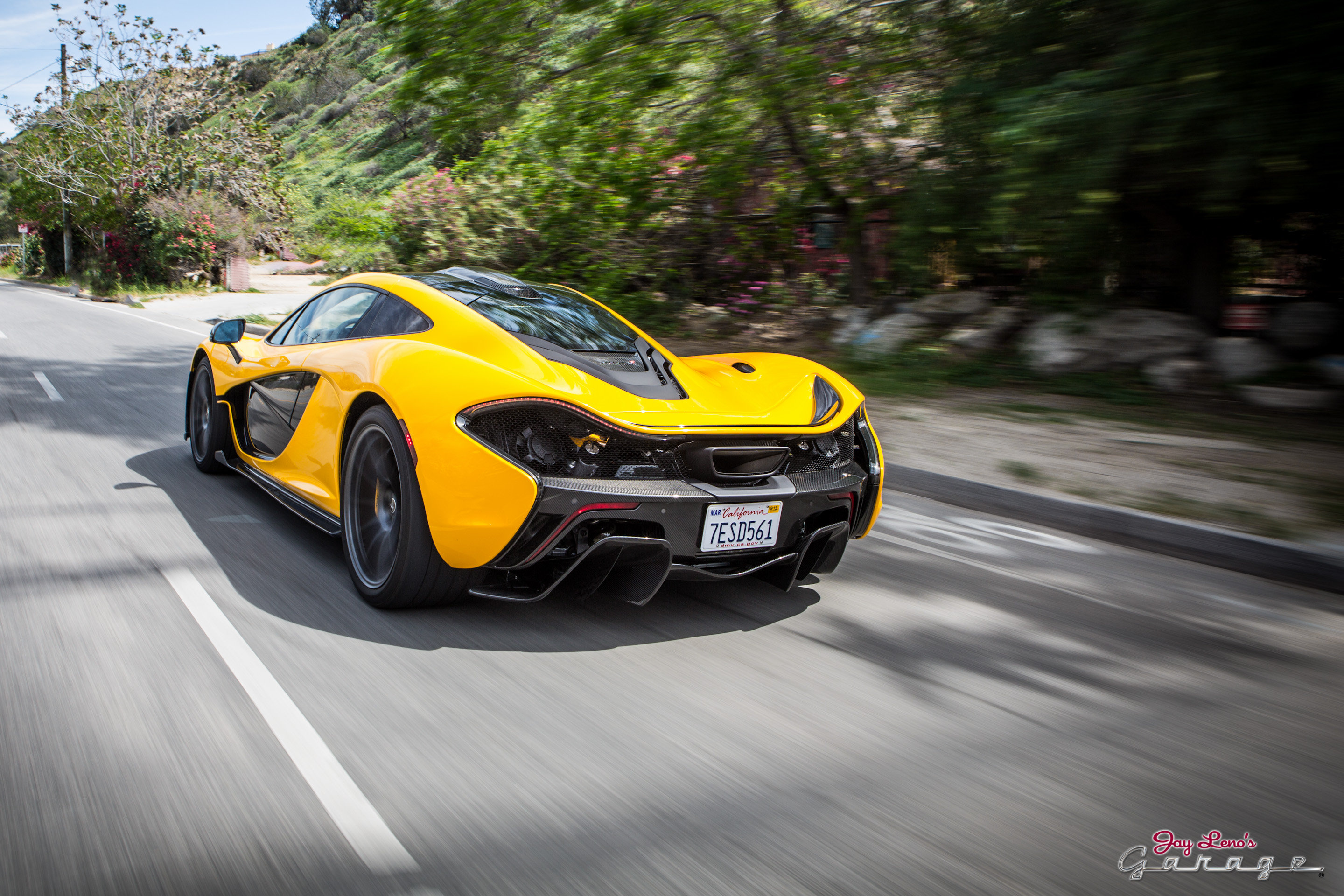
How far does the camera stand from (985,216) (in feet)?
28.9

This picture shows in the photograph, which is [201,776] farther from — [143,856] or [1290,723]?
[1290,723]

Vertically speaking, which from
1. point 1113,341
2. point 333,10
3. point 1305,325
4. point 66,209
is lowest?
point 1113,341

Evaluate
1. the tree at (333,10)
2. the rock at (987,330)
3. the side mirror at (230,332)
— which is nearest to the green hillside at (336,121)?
the tree at (333,10)

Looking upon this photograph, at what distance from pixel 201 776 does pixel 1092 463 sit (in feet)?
17.9

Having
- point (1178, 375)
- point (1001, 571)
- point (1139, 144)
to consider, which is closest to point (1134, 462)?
point (1001, 571)

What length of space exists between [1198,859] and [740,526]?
1.67 meters

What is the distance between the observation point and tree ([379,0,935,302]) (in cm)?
1021

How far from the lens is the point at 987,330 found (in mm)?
10312

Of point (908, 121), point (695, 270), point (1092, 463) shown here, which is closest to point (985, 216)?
point (908, 121)

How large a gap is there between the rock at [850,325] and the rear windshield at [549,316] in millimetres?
7151

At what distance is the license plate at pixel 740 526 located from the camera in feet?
11.1

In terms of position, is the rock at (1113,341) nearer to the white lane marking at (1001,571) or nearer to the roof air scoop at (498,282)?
the white lane marking at (1001,571)

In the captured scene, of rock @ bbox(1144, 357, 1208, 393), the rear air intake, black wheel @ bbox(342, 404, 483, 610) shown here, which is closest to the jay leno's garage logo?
the rear air intake

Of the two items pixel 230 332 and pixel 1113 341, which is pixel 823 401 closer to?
pixel 230 332
